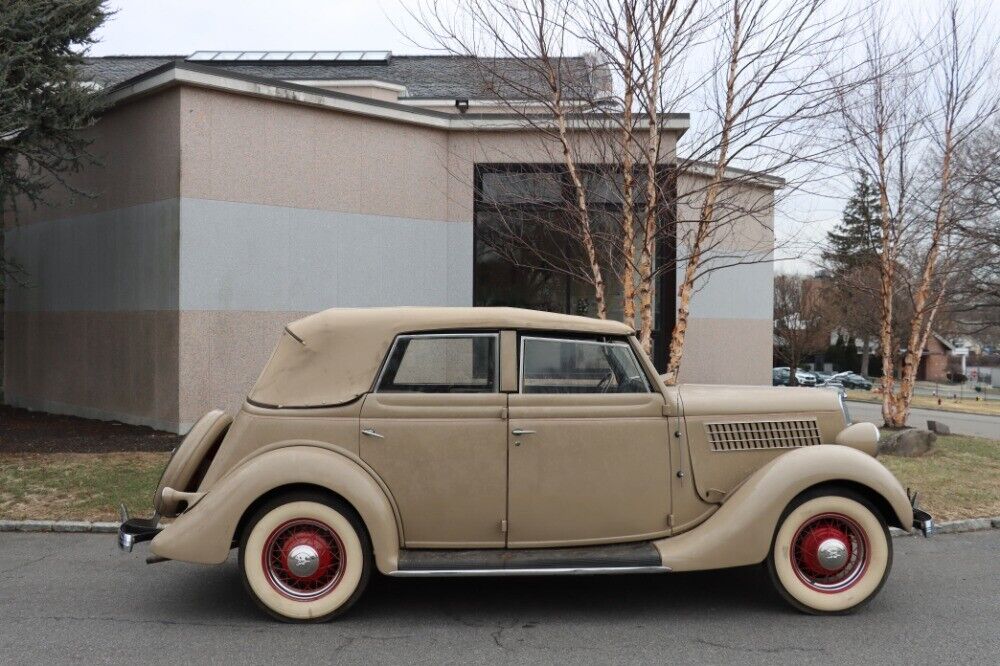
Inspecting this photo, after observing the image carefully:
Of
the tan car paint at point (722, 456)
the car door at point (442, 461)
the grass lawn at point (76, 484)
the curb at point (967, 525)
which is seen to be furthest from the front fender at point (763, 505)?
the grass lawn at point (76, 484)

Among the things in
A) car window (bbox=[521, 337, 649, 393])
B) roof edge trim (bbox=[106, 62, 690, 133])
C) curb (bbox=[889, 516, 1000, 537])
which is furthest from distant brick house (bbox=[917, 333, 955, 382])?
car window (bbox=[521, 337, 649, 393])

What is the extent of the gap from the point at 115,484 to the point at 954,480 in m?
9.02

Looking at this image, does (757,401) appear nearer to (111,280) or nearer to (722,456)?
(722,456)

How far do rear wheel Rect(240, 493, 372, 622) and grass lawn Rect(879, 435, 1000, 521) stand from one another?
5601 mm

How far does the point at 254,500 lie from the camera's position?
491 cm

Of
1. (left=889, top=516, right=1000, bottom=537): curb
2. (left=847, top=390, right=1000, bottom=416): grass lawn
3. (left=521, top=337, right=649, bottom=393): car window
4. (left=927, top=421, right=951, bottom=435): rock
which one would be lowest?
(left=847, top=390, right=1000, bottom=416): grass lawn

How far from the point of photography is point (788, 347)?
50562 millimetres

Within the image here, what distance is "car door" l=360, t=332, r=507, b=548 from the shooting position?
508 centimetres

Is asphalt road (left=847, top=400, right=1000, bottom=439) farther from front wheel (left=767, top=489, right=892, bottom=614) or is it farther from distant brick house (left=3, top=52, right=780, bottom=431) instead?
front wheel (left=767, top=489, right=892, bottom=614)

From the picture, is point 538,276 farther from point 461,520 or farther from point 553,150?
point 461,520

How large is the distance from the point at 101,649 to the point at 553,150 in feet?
29.8

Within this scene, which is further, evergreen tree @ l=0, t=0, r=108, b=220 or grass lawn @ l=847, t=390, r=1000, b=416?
grass lawn @ l=847, t=390, r=1000, b=416

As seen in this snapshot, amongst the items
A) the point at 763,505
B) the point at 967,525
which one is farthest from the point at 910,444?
the point at 763,505

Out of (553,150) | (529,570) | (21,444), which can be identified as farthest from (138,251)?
(529,570)
